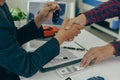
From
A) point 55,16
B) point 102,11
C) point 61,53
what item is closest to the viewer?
point 61,53

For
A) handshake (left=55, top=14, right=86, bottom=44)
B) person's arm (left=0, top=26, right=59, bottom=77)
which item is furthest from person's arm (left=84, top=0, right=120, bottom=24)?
person's arm (left=0, top=26, right=59, bottom=77)

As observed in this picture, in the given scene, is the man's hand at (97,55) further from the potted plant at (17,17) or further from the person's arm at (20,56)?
the potted plant at (17,17)

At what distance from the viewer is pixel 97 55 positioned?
100cm

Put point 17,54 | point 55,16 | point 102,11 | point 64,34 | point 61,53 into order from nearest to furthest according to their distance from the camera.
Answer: point 17,54
point 64,34
point 61,53
point 102,11
point 55,16

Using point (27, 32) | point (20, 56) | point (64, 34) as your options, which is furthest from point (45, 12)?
point (20, 56)

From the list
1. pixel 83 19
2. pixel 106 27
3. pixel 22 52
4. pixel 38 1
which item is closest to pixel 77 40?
pixel 83 19

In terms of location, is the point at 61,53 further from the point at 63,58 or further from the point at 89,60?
the point at 89,60

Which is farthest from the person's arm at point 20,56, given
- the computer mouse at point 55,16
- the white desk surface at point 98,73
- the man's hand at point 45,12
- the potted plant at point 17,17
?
the potted plant at point 17,17

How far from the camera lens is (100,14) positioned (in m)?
1.22

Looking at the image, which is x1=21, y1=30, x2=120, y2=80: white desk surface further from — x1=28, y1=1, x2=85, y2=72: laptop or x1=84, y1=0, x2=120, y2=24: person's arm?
x1=84, y1=0, x2=120, y2=24: person's arm

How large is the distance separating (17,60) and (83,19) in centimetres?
54

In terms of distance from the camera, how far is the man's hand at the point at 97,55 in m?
0.99

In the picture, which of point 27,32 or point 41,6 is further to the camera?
point 41,6

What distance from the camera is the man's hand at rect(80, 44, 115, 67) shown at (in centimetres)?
99
